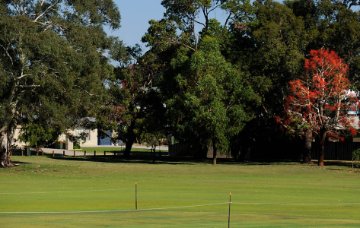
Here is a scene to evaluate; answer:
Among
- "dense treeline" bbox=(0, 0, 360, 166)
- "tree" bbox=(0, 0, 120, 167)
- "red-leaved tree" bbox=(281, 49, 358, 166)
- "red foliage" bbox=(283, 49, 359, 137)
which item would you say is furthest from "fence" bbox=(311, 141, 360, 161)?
"tree" bbox=(0, 0, 120, 167)

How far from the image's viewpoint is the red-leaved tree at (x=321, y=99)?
64.8 meters

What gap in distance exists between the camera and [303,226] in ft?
69.1

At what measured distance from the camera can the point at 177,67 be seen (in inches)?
2808

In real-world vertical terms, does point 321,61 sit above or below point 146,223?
above

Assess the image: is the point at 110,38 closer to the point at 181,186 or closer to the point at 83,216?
the point at 181,186

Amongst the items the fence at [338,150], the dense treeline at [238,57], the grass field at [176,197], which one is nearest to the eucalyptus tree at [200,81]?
the dense treeline at [238,57]

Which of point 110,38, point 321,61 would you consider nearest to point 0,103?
point 110,38

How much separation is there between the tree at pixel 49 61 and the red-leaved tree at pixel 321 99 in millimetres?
17435

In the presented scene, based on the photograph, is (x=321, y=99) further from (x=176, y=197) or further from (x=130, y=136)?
(x=176, y=197)

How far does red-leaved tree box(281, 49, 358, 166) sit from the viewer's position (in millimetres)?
64750

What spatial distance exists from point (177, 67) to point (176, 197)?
3827cm

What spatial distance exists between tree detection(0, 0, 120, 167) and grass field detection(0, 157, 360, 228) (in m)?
4.51

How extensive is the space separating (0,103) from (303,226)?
38.8 metres

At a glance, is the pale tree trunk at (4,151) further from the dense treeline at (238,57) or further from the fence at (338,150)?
the fence at (338,150)
